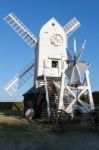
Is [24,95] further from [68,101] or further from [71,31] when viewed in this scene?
[71,31]

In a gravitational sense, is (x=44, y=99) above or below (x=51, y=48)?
below

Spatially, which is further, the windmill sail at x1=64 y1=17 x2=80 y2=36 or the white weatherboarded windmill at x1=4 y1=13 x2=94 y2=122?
the windmill sail at x1=64 y1=17 x2=80 y2=36

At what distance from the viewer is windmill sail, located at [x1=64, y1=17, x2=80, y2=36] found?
4083 centimetres

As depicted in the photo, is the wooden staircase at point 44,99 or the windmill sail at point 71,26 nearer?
the wooden staircase at point 44,99

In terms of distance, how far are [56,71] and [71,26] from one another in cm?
775

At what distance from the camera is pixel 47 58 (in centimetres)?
3581

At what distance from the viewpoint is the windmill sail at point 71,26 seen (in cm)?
4083

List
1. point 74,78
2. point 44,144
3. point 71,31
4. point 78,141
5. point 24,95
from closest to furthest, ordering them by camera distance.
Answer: point 44,144 < point 78,141 < point 74,78 < point 24,95 < point 71,31

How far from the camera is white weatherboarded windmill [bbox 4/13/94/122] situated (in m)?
29.3

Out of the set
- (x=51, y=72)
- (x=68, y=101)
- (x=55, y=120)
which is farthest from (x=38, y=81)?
(x=55, y=120)

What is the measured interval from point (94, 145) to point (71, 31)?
85.4ft

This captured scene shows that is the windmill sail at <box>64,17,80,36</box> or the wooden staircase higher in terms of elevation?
the windmill sail at <box>64,17,80,36</box>

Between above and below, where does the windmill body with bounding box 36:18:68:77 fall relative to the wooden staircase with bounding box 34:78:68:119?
above

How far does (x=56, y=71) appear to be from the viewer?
119 ft
